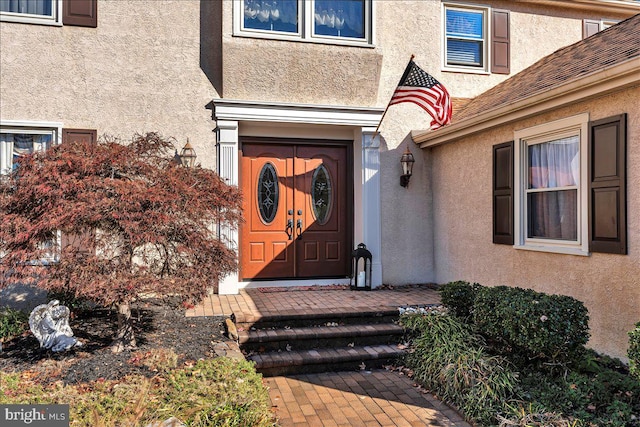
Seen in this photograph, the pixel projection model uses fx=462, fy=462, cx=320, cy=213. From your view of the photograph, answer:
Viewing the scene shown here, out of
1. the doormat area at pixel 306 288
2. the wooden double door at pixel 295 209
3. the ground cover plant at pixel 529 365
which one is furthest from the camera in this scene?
the wooden double door at pixel 295 209

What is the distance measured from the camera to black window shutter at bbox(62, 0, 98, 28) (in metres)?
6.41

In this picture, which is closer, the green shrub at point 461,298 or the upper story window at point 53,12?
the green shrub at point 461,298

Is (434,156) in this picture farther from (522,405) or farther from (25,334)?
(25,334)

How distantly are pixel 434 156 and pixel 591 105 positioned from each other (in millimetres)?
3133

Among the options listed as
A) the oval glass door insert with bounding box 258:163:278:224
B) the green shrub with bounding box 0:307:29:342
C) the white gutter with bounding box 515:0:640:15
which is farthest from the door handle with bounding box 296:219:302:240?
the white gutter with bounding box 515:0:640:15

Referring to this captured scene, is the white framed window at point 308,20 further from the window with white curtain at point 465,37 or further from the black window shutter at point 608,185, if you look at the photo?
the black window shutter at point 608,185

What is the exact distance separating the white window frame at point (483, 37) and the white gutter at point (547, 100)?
1.53 metres

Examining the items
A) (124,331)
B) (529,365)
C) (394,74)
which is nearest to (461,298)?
(529,365)

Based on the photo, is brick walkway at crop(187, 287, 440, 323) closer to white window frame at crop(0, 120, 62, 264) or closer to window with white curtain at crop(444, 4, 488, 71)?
white window frame at crop(0, 120, 62, 264)

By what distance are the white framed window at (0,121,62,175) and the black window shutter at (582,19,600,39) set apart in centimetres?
901

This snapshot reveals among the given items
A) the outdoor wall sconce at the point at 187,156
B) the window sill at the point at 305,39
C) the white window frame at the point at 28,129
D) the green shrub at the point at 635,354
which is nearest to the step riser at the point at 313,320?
the outdoor wall sconce at the point at 187,156

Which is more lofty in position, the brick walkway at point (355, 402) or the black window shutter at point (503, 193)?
the black window shutter at point (503, 193)

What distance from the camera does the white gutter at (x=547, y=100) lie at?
4266mm

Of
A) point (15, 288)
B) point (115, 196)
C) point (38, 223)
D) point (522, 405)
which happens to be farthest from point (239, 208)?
point (15, 288)
